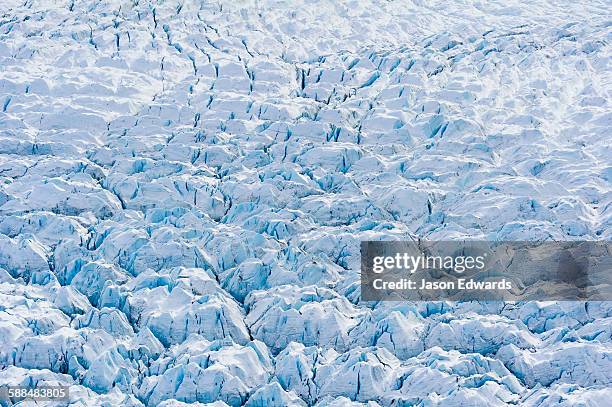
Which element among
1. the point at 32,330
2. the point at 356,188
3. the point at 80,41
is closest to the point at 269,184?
the point at 356,188

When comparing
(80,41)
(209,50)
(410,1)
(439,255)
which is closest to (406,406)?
(439,255)

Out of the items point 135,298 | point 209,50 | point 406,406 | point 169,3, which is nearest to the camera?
point 406,406

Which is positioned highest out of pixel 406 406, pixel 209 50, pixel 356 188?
pixel 209 50

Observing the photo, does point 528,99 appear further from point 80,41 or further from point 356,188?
point 80,41

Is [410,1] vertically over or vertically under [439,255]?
over

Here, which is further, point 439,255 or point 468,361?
point 439,255

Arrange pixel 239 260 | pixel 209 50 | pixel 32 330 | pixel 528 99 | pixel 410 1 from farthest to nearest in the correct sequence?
pixel 410 1, pixel 209 50, pixel 528 99, pixel 239 260, pixel 32 330
